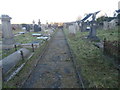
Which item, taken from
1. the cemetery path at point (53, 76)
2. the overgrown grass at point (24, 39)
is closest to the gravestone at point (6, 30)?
the overgrown grass at point (24, 39)

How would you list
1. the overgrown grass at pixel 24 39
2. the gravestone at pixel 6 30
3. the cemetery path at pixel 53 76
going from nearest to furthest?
the cemetery path at pixel 53 76, the gravestone at pixel 6 30, the overgrown grass at pixel 24 39

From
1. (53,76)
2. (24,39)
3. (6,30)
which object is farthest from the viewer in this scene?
(24,39)

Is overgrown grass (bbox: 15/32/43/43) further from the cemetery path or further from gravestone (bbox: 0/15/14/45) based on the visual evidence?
the cemetery path

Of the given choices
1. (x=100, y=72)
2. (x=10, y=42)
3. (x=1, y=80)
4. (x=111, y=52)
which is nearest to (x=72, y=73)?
(x=100, y=72)

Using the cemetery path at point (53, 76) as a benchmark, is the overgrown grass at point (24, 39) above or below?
above

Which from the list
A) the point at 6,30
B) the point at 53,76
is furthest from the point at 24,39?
the point at 53,76

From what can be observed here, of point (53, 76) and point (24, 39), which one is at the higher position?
point (24, 39)

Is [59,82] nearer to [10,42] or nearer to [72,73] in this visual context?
[72,73]

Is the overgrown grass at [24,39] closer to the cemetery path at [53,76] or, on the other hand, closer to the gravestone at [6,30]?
the gravestone at [6,30]

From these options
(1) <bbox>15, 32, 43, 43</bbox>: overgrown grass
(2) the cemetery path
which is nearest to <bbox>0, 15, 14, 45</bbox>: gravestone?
(1) <bbox>15, 32, 43, 43</bbox>: overgrown grass

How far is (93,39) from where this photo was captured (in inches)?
579

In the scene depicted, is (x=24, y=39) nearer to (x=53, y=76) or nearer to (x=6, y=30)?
(x=6, y=30)

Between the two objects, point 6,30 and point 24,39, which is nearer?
point 6,30

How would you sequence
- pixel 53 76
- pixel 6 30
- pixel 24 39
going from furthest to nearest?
pixel 24 39 → pixel 6 30 → pixel 53 76
